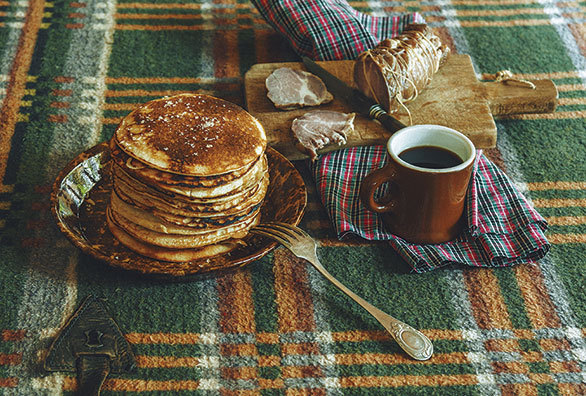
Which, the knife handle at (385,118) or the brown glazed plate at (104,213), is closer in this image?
the brown glazed plate at (104,213)

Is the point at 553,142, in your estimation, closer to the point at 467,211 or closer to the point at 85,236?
the point at 467,211

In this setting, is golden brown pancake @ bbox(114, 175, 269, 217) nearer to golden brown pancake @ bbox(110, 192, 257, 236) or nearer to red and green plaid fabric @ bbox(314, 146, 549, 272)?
golden brown pancake @ bbox(110, 192, 257, 236)

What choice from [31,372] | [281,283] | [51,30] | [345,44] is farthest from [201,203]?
[51,30]

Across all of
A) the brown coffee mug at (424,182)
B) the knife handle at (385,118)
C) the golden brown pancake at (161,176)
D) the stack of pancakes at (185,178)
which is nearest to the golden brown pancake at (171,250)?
the stack of pancakes at (185,178)

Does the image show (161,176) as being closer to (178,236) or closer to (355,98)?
(178,236)

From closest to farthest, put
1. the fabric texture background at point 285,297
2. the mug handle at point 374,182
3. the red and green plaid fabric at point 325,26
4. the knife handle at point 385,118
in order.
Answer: the fabric texture background at point 285,297 → the mug handle at point 374,182 → the knife handle at point 385,118 → the red and green plaid fabric at point 325,26

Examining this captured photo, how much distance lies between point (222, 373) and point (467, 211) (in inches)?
17.5

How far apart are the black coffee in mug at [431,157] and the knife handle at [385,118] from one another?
17cm

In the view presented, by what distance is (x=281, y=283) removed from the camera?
3.14 feet

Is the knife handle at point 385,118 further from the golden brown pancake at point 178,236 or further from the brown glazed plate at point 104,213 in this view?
the golden brown pancake at point 178,236

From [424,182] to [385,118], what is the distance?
27cm

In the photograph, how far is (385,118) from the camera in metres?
1.17

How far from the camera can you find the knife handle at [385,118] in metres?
1.15

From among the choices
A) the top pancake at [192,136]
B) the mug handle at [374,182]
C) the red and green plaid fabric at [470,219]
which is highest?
the top pancake at [192,136]
